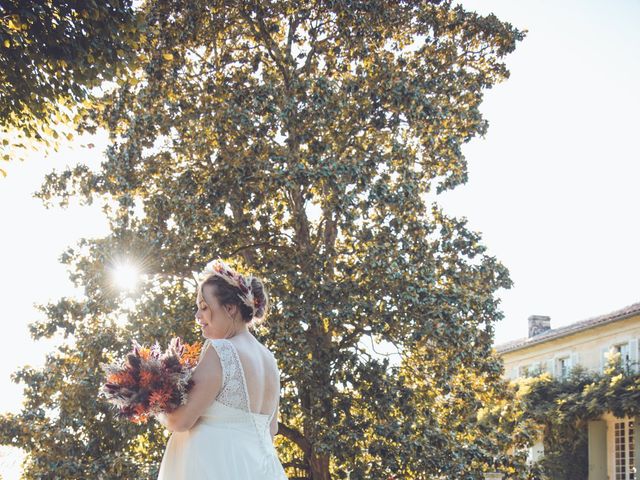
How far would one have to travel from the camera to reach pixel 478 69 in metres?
18.3

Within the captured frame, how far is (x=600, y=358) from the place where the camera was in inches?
1635

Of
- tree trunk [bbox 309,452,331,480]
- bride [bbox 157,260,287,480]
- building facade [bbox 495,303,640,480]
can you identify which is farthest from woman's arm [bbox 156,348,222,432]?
building facade [bbox 495,303,640,480]

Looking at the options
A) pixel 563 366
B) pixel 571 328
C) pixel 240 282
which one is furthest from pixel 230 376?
pixel 563 366

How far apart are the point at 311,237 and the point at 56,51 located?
905 centimetres

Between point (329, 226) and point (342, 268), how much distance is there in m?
1.70

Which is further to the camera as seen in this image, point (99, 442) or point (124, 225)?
point (124, 225)

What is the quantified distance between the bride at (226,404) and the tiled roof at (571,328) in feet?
112

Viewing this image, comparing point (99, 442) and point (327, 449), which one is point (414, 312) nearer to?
point (327, 449)

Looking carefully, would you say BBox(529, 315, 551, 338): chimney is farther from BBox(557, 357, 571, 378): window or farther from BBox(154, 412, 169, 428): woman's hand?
BBox(154, 412, 169, 428): woman's hand

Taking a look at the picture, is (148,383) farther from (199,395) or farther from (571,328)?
(571,328)

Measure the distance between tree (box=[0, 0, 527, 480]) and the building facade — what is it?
58.2ft

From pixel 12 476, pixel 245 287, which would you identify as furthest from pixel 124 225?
pixel 245 287

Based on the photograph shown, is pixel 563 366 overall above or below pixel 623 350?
above

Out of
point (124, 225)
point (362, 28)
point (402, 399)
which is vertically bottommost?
point (402, 399)
